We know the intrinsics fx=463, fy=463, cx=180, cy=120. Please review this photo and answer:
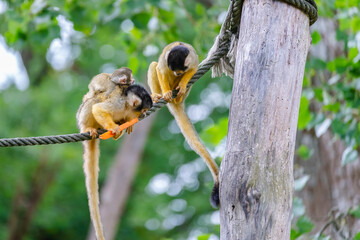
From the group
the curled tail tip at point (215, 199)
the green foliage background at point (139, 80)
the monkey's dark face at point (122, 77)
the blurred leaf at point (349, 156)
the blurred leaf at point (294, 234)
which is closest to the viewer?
the curled tail tip at point (215, 199)

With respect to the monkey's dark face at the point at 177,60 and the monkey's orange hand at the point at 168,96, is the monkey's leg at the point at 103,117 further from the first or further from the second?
the monkey's dark face at the point at 177,60

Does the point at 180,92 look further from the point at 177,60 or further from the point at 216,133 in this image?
the point at 216,133

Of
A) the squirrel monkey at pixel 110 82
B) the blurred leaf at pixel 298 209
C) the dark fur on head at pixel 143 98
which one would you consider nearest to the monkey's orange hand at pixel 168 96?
the dark fur on head at pixel 143 98

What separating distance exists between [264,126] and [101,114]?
1.35 meters

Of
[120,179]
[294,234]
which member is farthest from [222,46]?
[120,179]

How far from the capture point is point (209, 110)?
39.4 ft

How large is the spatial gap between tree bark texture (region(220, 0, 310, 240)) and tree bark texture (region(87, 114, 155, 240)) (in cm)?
711

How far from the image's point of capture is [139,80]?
9.17m

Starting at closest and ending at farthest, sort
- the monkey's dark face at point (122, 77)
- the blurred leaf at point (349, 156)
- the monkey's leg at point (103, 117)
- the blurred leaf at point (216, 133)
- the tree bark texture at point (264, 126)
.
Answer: the tree bark texture at point (264, 126)
the monkey's leg at point (103, 117)
the monkey's dark face at point (122, 77)
the blurred leaf at point (349, 156)
the blurred leaf at point (216, 133)

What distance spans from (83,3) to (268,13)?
10.5 ft

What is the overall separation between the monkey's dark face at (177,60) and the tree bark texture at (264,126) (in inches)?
37.6

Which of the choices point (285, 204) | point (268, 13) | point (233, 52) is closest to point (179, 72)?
point (233, 52)

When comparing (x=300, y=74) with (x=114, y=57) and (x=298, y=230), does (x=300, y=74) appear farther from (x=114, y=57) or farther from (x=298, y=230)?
(x=114, y=57)

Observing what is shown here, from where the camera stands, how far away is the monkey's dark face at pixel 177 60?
11.5ft
